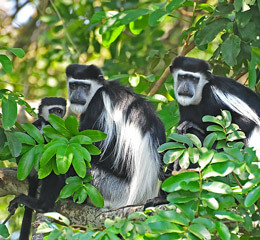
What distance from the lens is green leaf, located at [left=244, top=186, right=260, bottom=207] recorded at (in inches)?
78.7

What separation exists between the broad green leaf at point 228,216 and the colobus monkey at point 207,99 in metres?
1.37

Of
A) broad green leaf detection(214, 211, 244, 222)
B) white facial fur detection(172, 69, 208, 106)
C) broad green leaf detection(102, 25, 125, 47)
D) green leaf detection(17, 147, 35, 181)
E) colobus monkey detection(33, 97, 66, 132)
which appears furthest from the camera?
broad green leaf detection(102, 25, 125, 47)

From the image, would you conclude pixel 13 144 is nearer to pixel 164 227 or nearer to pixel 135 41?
pixel 164 227

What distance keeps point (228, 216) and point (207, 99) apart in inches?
66.0

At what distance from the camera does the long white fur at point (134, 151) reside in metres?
3.69

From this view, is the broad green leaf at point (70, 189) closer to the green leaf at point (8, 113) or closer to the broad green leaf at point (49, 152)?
the broad green leaf at point (49, 152)

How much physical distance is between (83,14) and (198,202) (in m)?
3.85

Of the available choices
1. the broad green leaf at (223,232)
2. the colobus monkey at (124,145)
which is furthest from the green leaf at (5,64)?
the broad green leaf at (223,232)

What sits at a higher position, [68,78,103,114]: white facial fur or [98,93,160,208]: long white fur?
[68,78,103,114]: white facial fur

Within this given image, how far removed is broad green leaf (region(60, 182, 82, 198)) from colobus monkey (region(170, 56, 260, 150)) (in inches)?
34.6

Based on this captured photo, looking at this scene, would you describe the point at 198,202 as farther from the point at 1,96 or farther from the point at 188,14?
the point at 188,14

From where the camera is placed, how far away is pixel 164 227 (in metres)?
1.99

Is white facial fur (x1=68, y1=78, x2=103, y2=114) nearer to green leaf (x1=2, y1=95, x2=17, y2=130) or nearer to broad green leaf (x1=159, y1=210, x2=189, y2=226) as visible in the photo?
green leaf (x1=2, y1=95, x2=17, y2=130)

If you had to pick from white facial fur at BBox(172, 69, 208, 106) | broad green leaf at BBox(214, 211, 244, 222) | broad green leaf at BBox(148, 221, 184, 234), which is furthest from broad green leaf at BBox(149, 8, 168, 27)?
broad green leaf at BBox(148, 221, 184, 234)
